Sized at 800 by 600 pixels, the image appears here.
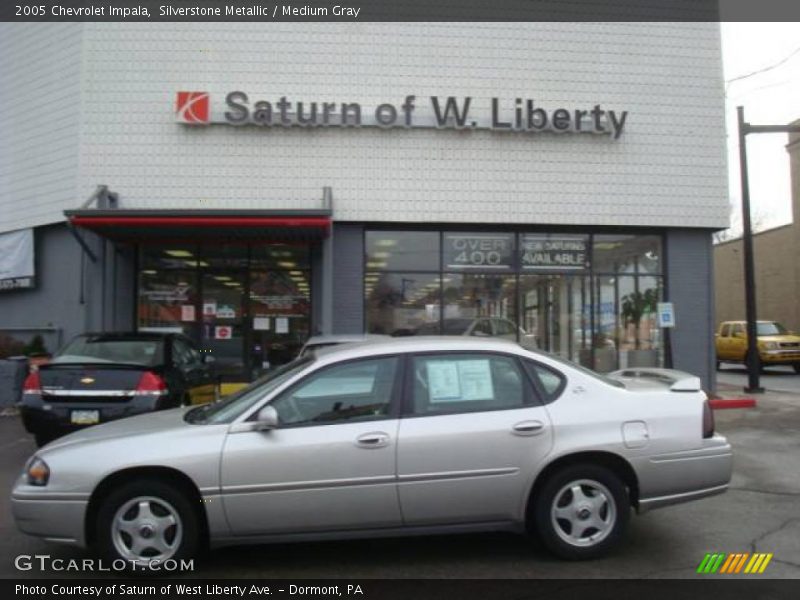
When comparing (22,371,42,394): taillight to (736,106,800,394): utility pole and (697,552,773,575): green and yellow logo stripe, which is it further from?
(736,106,800,394): utility pole

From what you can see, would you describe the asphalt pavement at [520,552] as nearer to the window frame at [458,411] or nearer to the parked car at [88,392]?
the window frame at [458,411]

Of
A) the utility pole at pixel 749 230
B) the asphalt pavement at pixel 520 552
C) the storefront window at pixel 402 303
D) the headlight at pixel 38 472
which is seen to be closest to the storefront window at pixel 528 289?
the storefront window at pixel 402 303

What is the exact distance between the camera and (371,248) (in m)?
14.0

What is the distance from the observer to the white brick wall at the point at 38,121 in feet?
45.9

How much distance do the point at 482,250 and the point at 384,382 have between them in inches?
378

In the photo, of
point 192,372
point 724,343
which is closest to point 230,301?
point 192,372

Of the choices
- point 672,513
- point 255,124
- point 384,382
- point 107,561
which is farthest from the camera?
point 255,124

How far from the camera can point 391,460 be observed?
4656 mm

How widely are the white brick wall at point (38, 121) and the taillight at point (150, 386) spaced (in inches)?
280

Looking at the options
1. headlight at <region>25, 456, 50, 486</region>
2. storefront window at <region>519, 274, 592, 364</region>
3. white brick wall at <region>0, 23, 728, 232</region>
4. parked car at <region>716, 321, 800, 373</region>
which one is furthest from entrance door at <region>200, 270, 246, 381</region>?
parked car at <region>716, 321, 800, 373</region>

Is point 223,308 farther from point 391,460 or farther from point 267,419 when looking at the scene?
point 391,460

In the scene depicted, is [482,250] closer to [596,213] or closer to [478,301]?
[478,301]

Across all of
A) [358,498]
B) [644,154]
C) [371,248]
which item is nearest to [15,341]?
[371,248]

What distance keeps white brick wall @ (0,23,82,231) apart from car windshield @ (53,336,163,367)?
6065 millimetres
